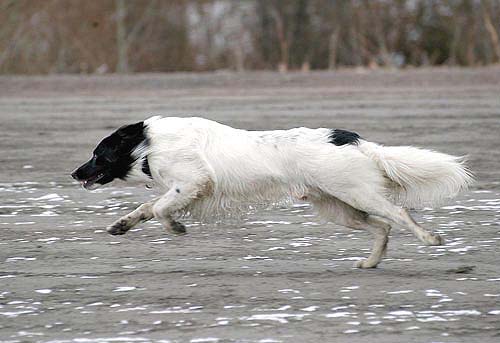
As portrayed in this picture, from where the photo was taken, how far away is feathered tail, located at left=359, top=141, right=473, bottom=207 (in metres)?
7.20

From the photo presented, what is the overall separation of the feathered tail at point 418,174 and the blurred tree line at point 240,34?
62.4 ft

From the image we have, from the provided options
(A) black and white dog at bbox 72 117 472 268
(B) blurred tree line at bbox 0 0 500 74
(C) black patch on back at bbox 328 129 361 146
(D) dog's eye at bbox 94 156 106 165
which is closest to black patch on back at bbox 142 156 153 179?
(A) black and white dog at bbox 72 117 472 268

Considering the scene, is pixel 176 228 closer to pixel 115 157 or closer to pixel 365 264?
pixel 115 157

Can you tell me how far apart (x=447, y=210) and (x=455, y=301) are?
3.09 meters

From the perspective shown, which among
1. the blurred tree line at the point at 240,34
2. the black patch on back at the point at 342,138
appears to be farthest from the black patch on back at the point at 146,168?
the blurred tree line at the point at 240,34

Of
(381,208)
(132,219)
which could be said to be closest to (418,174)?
(381,208)

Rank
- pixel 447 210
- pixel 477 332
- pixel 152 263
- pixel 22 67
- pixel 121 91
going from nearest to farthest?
pixel 477 332
pixel 152 263
pixel 447 210
pixel 121 91
pixel 22 67

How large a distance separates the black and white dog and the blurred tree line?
18930 millimetres

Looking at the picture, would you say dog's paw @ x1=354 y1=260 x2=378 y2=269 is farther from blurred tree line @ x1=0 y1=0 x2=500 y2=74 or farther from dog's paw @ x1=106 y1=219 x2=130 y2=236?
blurred tree line @ x1=0 y1=0 x2=500 y2=74

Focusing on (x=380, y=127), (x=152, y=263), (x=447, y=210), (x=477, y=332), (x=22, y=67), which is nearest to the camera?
(x=477, y=332)

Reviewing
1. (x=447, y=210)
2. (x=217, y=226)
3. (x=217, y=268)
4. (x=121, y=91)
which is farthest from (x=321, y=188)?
(x=121, y=91)

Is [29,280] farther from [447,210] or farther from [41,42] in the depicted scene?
[41,42]

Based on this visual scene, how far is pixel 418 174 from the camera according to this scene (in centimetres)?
727

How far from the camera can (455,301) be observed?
6336 millimetres
